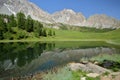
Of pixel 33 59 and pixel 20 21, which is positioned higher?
pixel 20 21

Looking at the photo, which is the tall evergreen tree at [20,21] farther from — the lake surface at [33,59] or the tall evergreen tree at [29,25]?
the lake surface at [33,59]

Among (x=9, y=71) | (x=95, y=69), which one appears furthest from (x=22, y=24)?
(x=95, y=69)

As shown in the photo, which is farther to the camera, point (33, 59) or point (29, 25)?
point (29, 25)

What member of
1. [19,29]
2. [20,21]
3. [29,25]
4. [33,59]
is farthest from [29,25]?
[33,59]

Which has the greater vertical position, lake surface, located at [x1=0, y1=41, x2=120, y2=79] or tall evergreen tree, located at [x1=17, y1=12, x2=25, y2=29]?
tall evergreen tree, located at [x1=17, y1=12, x2=25, y2=29]

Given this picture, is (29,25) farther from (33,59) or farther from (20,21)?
(33,59)

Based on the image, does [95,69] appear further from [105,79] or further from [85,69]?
[105,79]

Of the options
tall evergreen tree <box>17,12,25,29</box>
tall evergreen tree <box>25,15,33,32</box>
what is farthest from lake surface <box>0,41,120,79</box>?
tall evergreen tree <box>25,15,33,32</box>

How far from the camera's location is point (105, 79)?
31750 mm

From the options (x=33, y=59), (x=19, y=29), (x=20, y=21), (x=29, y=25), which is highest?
(x=20, y=21)

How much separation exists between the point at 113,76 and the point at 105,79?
1.22m

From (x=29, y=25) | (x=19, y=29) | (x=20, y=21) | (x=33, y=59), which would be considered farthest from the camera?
(x=29, y=25)

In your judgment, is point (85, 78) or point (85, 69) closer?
point (85, 78)

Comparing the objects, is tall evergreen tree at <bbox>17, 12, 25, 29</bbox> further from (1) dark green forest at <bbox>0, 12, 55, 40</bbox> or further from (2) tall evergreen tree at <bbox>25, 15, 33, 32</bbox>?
(2) tall evergreen tree at <bbox>25, 15, 33, 32</bbox>
